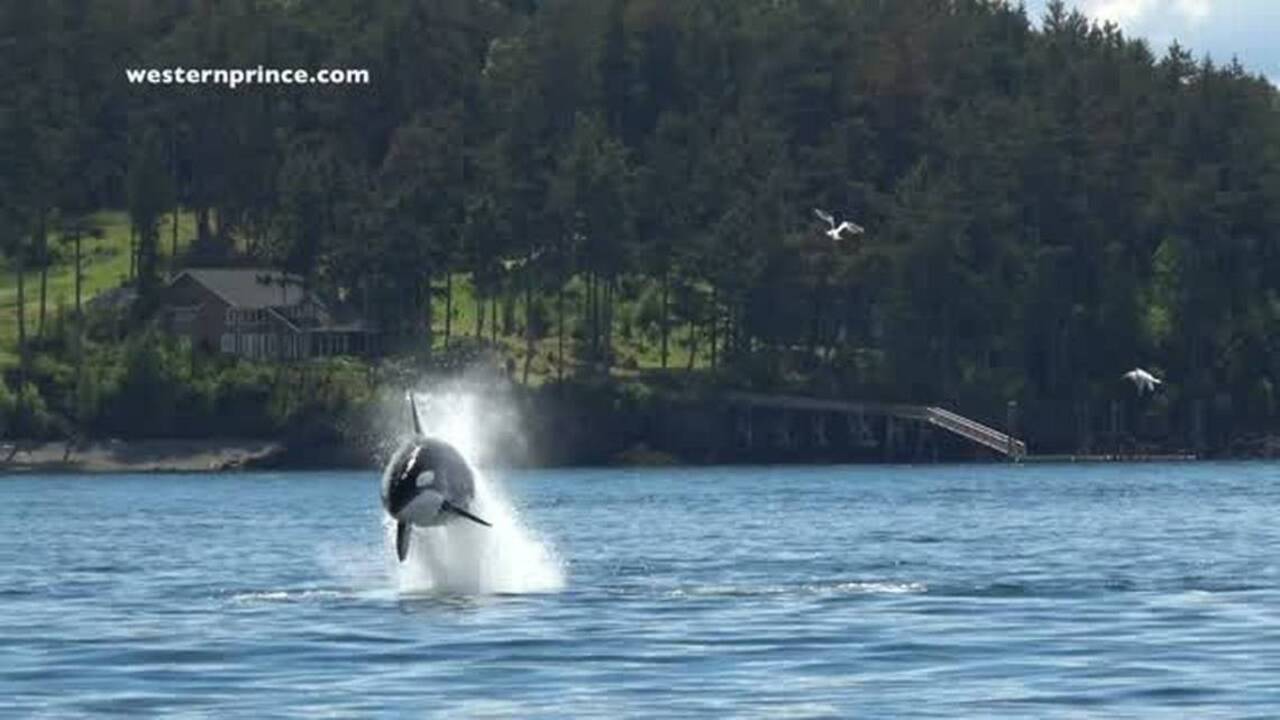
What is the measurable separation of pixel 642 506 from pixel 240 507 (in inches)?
688

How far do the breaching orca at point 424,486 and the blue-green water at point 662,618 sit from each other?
1.73 meters

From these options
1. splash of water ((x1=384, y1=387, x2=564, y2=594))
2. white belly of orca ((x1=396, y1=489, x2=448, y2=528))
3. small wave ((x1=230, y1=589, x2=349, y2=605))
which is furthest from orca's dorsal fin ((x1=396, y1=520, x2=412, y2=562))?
small wave ((x1=230, y1=589, x2=349, y2=605))

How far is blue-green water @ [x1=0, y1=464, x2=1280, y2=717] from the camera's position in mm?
47594

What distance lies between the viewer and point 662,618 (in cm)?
6088

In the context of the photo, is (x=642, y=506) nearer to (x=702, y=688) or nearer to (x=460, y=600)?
(x=460, y=600)

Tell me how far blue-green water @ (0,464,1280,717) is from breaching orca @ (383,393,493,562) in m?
1.73

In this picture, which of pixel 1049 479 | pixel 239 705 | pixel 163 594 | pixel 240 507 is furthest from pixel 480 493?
pixel 1049 479

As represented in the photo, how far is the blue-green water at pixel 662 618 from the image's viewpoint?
47.6m

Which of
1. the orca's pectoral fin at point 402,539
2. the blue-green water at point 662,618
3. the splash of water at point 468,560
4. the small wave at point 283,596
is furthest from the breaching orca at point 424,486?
the small wave at point 283,596

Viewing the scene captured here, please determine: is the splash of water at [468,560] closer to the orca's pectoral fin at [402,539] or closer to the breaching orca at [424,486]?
the breaching orca at [424,486]

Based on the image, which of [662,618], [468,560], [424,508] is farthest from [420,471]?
[468,560]

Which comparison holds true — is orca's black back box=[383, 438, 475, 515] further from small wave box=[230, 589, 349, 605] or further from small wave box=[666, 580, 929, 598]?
small wave box=[666, 580, 929, 598]

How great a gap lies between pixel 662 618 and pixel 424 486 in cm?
526

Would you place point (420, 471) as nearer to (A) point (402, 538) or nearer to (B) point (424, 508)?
(B) point (424, 508)
